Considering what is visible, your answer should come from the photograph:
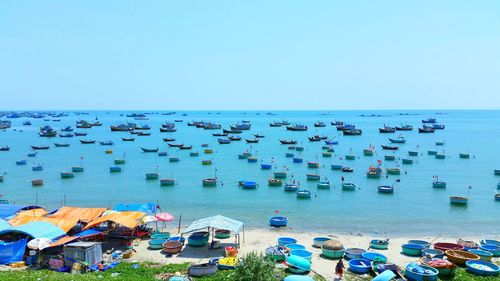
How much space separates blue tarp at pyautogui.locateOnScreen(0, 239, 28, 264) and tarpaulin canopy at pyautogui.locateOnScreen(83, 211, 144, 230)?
339 cm

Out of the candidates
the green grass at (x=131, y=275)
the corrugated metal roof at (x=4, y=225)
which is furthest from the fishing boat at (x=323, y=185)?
the corrugated metal roof at (x=4, y=225)

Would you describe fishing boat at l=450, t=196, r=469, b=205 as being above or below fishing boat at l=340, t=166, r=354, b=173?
above

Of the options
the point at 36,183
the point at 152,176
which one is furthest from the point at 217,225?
the point at 36,183

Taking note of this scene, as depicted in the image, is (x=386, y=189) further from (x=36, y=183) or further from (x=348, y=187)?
(x=36, y=183)

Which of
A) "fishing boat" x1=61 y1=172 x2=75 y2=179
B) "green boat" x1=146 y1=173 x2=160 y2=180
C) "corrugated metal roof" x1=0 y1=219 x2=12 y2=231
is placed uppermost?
"corrugated metal roof" x1=0 y1=219 x2=12 y2=231

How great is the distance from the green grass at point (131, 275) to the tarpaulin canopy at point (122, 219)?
388 centimetres

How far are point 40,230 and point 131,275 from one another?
7.00 m

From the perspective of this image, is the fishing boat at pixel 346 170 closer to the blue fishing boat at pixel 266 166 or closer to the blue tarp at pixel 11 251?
the blue fishing boat at pixel 266 166

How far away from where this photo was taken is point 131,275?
64.1ft

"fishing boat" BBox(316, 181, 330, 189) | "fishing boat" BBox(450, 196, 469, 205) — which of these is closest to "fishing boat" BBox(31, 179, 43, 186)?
"fishing boat" BBox(316, 181, 330, 189)

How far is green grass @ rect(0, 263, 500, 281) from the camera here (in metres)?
18.0

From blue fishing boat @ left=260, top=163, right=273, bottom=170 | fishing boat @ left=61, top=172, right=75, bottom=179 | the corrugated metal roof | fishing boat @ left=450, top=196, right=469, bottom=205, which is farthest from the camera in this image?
blue fishing boat @ left=260, top=163, right=273, bottom=170

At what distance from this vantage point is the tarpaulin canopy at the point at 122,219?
24703mm

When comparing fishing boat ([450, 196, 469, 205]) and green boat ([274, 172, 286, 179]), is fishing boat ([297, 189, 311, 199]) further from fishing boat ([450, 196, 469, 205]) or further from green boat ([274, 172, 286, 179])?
fishing boat ([450, 196, 469, 205])
